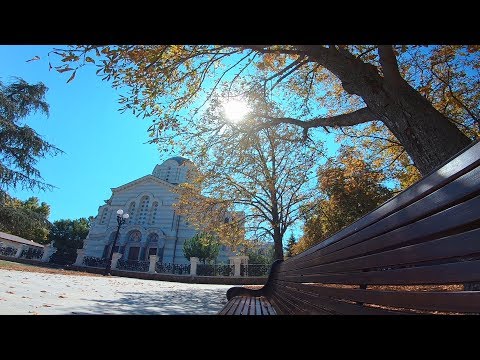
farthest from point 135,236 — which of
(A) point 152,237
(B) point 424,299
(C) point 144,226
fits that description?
(B) point 424,299

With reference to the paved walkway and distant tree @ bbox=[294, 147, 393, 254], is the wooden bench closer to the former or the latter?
the paved walkway

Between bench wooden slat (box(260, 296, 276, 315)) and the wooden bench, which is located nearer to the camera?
the wooden bench

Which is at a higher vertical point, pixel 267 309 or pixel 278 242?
pixel 278 242

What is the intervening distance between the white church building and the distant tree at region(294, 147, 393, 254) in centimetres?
1993

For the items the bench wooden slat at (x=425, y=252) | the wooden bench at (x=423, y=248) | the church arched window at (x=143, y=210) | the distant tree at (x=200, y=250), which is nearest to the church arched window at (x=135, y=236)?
the church arched window at (x=143, y=210)

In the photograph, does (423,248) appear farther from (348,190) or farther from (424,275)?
(348,190)

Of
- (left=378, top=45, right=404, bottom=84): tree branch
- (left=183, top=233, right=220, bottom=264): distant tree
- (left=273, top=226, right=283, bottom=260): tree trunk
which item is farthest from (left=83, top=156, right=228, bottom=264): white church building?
(left=378, top=45, right=404, bottom=84): tree branch

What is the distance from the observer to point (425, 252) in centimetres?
132

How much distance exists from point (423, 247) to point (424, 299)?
231 mm

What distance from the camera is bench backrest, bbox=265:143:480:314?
108 cm

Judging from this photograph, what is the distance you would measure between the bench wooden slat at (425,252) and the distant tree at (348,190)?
10841 millimetres

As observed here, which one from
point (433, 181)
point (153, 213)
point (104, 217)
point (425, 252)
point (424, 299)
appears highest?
point (153, 213)
